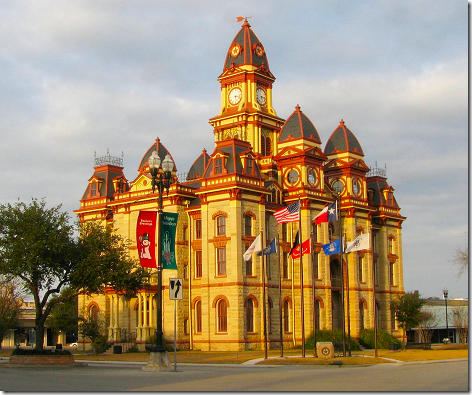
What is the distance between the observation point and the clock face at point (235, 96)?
70250 mm

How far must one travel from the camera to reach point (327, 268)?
2504 inches

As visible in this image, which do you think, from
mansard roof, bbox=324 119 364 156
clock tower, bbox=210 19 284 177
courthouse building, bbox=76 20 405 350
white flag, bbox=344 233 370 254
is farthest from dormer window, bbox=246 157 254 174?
white flag, bbox=344 233 370 254

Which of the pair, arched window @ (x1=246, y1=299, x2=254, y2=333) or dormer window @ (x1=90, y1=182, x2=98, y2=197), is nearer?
arched window @ (x1=246, y1=299, x2=254, y2=333)

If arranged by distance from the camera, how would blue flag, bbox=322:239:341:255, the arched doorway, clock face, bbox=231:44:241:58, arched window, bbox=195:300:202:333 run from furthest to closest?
clock face, bbox=231:44:241:58 < the arched doorway < arched window, bbox=195:300:202:333 < blue flag, bbox=322:239:341:255

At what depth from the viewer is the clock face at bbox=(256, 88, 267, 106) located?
7038cm

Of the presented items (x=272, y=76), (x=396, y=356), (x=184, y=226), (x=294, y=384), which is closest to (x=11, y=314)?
(x=184, y=226)

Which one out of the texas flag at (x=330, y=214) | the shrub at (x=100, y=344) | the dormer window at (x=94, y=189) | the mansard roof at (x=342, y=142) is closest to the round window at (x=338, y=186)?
the mansard roof at (x=342, y=142)

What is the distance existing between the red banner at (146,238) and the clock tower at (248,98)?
36803mm

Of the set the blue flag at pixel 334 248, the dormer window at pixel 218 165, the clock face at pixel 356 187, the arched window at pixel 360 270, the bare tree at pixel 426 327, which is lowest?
the bare tree at pixel 426 327

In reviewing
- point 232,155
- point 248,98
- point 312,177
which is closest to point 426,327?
point 312,177

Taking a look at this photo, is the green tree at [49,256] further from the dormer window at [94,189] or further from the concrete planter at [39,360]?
the dormer window at [94,189]

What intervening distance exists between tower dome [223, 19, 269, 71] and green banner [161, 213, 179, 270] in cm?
4083

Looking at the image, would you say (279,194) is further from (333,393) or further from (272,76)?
(333,393)

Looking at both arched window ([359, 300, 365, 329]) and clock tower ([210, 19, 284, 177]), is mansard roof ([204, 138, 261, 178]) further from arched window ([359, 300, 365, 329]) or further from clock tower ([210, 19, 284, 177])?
arched window ([359, 300, 365, 329])
